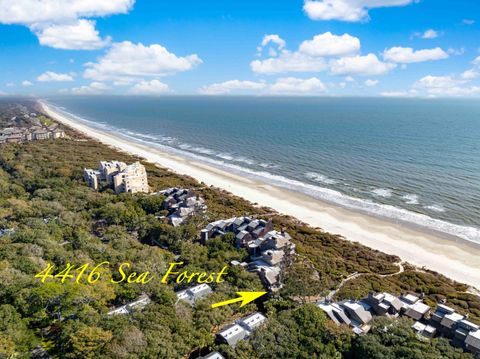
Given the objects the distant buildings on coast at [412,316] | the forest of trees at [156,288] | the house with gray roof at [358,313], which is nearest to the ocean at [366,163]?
the forest of trees at [156,288]

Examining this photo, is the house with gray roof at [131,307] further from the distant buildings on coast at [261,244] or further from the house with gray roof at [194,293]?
the distant buildings on coast at [261,244]

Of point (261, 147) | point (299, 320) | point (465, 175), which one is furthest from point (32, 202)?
point (465, 175)

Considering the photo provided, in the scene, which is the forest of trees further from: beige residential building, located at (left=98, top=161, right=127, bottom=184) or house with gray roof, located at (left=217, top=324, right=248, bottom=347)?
beige residential building, located at (left=98, top=161, right=127, bottom=184)

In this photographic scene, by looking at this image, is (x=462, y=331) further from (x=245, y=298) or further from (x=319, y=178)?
(x=319, y=178)

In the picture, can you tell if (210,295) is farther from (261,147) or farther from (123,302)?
(261,147)

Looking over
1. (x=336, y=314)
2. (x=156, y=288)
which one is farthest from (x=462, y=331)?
(x=156, y=288)

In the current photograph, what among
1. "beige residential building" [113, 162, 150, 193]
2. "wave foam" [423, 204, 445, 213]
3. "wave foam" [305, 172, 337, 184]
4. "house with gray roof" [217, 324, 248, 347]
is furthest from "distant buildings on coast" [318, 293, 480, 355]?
"wave foam" [305, 172, 337, 184]
